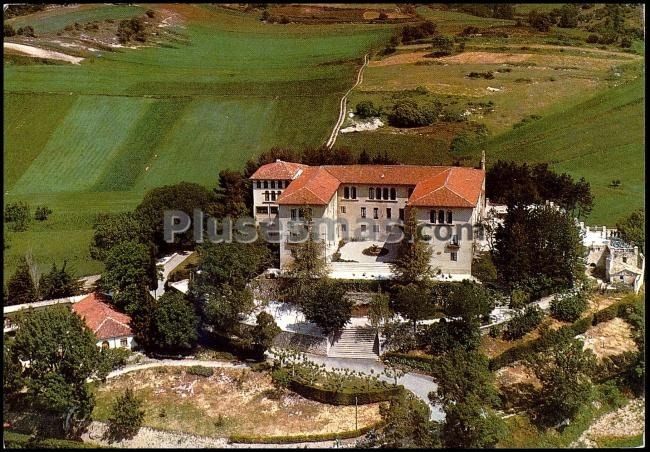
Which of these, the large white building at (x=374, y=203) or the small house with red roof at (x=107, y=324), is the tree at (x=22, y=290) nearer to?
the small house with red roof at (x=107, y=324)

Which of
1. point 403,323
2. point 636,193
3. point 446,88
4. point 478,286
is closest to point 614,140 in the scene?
point 636,193

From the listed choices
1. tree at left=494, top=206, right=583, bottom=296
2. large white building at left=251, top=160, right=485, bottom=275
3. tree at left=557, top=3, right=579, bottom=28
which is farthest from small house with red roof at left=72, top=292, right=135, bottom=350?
tree at left=557, top=3, right=579, bottom=28

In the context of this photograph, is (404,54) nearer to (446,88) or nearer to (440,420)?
(446,88)

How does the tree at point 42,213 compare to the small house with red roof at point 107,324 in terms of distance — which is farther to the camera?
the tree at point 42,213

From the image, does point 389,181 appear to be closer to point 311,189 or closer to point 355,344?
point 311,189

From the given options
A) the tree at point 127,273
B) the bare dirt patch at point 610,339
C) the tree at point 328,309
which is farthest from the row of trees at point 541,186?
the tree at point 127,273

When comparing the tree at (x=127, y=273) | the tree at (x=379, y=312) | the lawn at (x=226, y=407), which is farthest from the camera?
the tree at (x=127, y=273)
